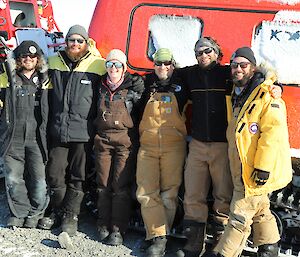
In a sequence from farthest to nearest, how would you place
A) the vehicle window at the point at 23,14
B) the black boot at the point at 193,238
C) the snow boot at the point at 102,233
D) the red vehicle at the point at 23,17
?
the vehicle window at the point at 23,14
the red vehicle at the point at 23,17
the snow boot at the point at 102,233
the black boot at the point at 193,238

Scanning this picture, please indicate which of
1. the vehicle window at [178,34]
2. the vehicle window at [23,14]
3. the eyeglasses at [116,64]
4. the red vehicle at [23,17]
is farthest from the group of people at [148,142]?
the vehicle window at [23,14]

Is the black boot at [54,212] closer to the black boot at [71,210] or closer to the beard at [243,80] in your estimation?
Result: the black boot at [71,210]

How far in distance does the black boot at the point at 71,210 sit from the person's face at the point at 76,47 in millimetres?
1281

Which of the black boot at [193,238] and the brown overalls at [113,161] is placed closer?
the black boot at [193,238]

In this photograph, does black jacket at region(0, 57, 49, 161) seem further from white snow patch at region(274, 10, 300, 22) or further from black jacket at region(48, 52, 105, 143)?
white snow patch at region(274, 10, 300, 22)

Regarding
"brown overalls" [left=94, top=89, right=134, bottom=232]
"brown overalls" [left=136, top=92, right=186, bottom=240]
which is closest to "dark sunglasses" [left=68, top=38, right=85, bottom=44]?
"brown overalls" [left=94, top=89, right=134, bottom=232]

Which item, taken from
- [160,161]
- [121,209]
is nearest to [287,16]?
[160,161]

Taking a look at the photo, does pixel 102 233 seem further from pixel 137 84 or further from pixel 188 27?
pixel 188 27

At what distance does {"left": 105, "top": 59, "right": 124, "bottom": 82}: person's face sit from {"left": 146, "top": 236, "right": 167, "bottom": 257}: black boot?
1.47m

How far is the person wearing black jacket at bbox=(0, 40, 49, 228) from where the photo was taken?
4.46m

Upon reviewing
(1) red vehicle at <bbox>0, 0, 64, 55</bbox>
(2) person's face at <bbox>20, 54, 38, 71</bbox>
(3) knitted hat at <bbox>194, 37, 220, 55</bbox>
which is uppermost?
(1) red vehicle at <bbox>0, 0, 64, 55</bbox>

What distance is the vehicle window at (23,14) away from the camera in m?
12.3

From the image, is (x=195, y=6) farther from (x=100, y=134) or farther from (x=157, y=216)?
(x=157, y=216)

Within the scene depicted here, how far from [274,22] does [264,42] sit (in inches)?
7.4
